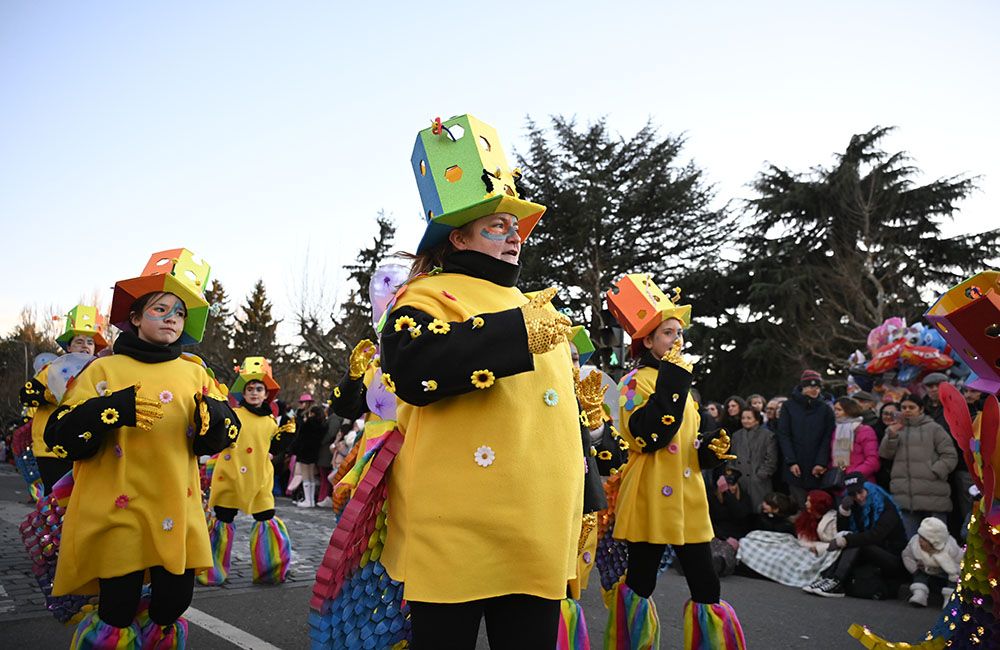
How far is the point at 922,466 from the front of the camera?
24.8 feet

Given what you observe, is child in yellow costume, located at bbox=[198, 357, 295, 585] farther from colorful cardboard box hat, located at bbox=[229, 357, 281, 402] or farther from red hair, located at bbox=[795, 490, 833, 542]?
red hair, located at bbox=[795, 490, 833, 542]

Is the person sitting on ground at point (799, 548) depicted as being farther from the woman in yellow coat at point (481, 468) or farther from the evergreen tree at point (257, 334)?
the evergreen tree at point (257, 334)

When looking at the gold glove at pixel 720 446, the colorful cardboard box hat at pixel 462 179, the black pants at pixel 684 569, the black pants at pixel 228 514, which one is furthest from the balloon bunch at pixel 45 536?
the gold glove at pixel 720 446

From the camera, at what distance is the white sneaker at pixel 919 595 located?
674 centimetres

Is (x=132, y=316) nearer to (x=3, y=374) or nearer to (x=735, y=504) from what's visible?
(x=735, y=504)

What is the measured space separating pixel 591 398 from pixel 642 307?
178cm

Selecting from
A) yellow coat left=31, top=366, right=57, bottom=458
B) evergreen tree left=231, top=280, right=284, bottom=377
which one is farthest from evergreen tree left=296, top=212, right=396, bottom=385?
yellow coat left=31, top=366, right=57, bottom=458

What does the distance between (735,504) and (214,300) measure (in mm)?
43183

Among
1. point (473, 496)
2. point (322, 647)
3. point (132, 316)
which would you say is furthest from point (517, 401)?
point (132, 316)

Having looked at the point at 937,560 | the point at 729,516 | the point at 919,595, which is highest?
the point at 729,516

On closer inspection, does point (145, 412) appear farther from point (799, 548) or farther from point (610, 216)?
point (610, 216)

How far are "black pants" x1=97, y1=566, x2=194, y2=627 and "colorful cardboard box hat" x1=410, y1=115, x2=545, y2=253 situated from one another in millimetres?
2125

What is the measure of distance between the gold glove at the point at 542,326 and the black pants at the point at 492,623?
0.73m

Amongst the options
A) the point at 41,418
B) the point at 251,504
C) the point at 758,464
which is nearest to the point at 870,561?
the point at 758,464
